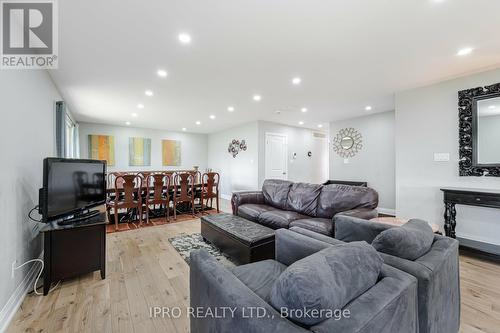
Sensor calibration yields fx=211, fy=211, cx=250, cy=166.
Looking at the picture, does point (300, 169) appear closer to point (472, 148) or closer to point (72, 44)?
point (472, 148)

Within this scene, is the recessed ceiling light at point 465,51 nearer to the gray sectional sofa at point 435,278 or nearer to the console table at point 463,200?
the console table at point 463,200

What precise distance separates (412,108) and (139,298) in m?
4.84

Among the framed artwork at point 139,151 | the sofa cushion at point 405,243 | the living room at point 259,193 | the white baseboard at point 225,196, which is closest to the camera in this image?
the living room at point 259,193

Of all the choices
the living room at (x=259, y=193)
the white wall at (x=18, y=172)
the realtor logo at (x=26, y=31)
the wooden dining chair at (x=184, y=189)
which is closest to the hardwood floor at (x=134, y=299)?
the living room at (x=259, y=193)

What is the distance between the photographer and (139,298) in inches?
77.4

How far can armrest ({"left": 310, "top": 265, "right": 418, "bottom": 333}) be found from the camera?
707 mm

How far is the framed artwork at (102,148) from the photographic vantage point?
6812 millimetres

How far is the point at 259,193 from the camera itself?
4184mm

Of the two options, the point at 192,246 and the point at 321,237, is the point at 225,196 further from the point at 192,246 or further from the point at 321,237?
the point at 321,237

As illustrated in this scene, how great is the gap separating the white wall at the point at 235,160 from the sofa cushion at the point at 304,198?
2901 mm

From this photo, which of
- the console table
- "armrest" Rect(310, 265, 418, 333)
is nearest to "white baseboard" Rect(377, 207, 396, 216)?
the console table

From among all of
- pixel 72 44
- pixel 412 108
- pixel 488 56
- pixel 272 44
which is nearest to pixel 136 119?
pixel 72 44

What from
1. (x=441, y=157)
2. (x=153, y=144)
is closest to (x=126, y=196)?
(x=153, y=144)

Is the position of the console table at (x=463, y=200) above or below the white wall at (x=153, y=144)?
below
